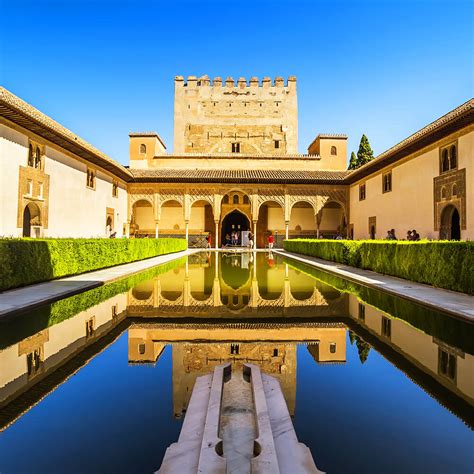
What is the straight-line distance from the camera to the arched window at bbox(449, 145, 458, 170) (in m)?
14.1

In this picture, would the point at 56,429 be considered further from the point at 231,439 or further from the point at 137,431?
the point at 231,439

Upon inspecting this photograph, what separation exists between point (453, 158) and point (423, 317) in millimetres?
10887

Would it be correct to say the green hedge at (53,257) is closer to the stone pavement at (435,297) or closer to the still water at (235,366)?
the still water at (235,366)

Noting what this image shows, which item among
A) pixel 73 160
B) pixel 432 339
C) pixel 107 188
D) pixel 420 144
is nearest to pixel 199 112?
pixel 107 188

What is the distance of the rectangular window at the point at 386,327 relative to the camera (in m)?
4.74

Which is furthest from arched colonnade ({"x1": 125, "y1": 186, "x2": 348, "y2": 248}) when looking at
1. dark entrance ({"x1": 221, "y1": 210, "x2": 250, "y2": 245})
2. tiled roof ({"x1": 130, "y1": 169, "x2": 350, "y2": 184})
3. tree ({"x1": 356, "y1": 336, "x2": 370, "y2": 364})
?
tree ({"x1": 356, "y1": 336, "x2": 370, "y2": 364})

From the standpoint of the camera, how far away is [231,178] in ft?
86.6

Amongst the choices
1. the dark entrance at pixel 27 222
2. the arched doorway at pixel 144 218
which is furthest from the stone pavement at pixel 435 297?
the arched doorway at pixel 144 218

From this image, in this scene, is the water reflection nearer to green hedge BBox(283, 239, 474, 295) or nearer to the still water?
the still water

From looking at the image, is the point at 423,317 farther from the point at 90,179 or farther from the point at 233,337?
the point at 90,179

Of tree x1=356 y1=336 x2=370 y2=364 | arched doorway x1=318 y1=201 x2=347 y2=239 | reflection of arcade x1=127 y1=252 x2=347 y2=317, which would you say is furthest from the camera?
arched doorway x1=318 y1=201 x2=347 y2=239

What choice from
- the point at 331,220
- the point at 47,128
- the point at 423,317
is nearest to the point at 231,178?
the point at 331,220

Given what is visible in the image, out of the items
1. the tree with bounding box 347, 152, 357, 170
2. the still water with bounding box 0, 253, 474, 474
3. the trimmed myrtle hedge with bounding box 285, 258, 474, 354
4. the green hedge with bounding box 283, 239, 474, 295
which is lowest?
the still water with bounding box 0, 253, 474, 474

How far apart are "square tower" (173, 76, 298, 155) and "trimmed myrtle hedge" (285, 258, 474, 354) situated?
29705mm
